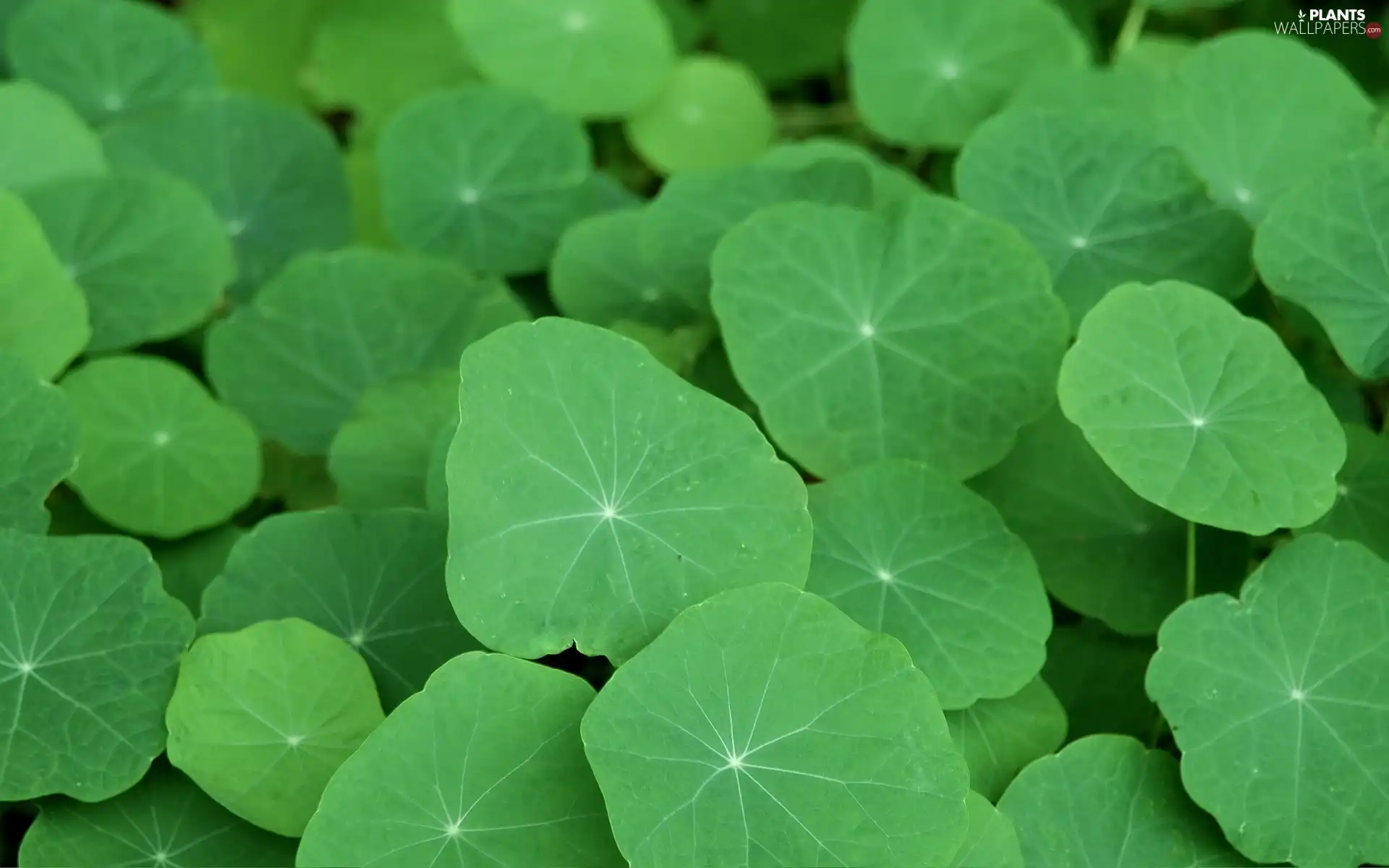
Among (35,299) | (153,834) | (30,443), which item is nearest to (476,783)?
(153,834)

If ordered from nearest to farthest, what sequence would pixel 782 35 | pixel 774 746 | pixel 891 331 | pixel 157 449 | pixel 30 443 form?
pixel 774 746 → pixel 30 443 → pixel 891 331 → pixel 157 449 → pixel 782 35

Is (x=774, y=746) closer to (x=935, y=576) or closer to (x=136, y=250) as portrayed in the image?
(x=935, y=576)

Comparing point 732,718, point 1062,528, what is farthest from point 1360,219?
point 732,718

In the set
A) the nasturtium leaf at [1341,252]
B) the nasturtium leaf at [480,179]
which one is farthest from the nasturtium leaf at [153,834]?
the nasturtium leaf at [1341,252]

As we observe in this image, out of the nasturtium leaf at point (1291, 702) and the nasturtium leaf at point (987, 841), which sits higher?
the nasturtium leaf at point (1291, 702)

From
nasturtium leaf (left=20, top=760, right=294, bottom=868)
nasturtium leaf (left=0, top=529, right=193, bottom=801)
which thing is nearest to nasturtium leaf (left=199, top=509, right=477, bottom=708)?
nasturtium leaf (left=0, top=529, right=193, bottom=801)

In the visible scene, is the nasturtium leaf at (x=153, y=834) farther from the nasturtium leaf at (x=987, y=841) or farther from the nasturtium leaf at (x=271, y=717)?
the nasturtium leaf at (x=987, y=841)

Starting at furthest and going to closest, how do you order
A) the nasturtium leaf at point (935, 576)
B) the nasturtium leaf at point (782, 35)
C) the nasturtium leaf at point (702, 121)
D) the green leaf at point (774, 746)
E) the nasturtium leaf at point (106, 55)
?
the nasturtium leaf at point (782, 35), the nasturtium leaf at point (702, 121), the nasturtium leaf at point (106, 55), the nasturtium leaf at point (935, 576), the green leaf at point (774, 746)

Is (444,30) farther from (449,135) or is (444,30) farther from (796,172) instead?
(796,172)
